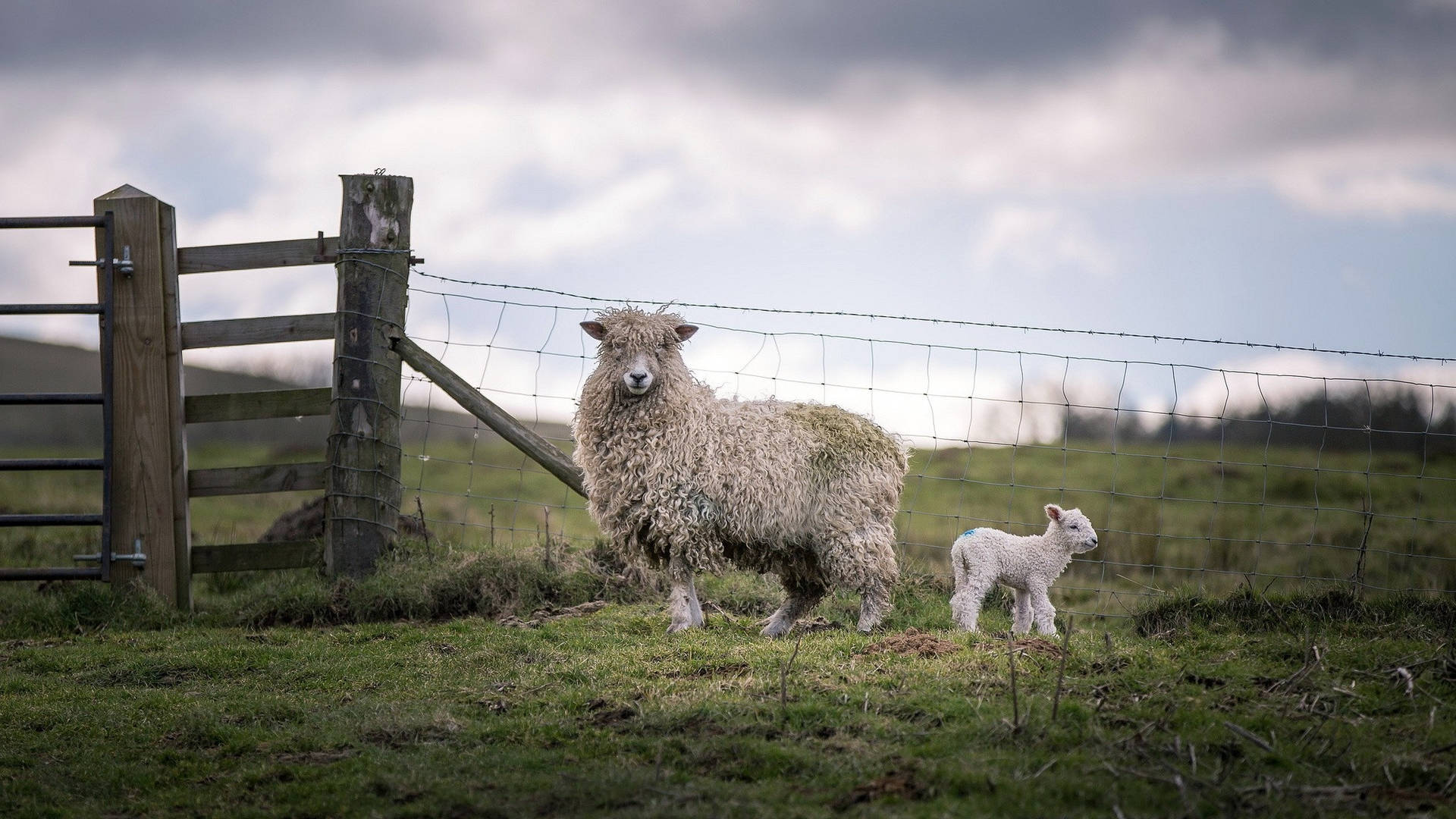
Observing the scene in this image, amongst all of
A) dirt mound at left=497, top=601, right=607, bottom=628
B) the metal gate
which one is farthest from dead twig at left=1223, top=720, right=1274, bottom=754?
the metal gate

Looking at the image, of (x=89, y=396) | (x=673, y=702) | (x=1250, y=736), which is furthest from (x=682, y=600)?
(x=89, y=396)

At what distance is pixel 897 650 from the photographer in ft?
22.6

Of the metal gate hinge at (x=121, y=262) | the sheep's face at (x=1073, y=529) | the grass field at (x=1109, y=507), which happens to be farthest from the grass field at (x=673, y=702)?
the metal gate hinge at (x=121, y=262)

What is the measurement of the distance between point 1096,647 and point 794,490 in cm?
215

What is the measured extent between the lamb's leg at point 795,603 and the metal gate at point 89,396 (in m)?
5.18

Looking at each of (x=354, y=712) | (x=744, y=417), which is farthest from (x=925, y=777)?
(x=744, y=417)

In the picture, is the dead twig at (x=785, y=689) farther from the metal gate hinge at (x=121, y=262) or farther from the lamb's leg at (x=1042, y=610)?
the metal gate hinge at (x=121, y=262)

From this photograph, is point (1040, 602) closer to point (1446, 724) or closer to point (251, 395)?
point (1446, 724)

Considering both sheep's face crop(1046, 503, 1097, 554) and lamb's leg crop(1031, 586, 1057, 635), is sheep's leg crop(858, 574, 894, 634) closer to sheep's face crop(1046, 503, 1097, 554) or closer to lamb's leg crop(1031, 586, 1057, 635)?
lamb's leg crop(1031, 586, 1057, 635)

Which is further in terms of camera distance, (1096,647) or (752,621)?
(752,621)

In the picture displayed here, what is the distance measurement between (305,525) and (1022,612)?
6730mm

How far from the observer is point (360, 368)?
9.35m

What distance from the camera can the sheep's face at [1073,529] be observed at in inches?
302

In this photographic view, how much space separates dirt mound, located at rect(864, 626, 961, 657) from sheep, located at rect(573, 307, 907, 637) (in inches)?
35.2
